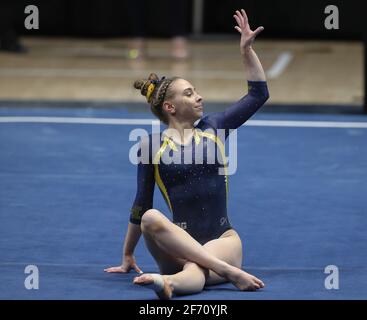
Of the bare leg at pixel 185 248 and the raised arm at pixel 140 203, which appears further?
the raised arm at pixel 140 203

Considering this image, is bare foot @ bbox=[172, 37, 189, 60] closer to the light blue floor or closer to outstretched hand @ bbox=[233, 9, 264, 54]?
the light blue floor

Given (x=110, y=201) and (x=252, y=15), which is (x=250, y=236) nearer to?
(x=110, y=201)

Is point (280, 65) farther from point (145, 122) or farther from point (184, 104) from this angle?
point (184, 104)

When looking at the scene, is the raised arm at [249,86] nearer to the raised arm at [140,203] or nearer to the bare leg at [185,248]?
the raised arm at [140,203]

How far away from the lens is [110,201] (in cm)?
599

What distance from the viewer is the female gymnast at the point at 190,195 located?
443 centimetres

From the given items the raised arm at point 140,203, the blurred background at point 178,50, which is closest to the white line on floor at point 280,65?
the blurred background at point 178,50

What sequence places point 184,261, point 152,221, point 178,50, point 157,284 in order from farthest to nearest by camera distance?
1. point 178,50
2. point 184,261
3. point 152,221
4. point 157,284

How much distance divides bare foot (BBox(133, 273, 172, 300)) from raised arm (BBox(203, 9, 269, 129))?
2.66 ft

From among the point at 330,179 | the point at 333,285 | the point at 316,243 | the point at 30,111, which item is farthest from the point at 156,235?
the point at 30,111

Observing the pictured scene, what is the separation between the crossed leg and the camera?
172 inches

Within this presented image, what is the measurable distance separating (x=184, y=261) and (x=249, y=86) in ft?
2.63

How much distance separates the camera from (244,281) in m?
4.41

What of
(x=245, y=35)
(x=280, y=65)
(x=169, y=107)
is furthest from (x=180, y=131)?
(x=280, y=65)
